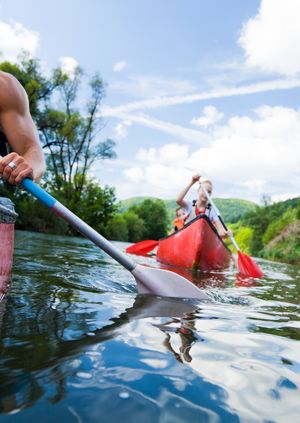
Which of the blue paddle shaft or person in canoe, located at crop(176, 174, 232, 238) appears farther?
person in canoe, located at crop(176, 174, 232, 238)

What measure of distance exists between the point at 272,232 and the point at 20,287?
3048 centimetres

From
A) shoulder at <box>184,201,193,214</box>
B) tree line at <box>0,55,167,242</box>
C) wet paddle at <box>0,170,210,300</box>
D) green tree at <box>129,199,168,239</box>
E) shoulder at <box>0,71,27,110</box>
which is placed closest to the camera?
shoulder at <box>0,71,27,110</box>

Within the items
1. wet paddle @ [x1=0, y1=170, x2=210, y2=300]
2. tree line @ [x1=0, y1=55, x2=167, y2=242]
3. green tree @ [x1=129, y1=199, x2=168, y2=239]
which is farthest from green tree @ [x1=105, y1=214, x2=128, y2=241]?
wet paddle @ [x1=0, y1=170, x2=210, y2=300]

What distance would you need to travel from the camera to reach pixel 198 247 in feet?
18.4

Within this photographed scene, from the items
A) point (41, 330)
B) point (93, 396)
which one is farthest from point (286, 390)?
point (41, 330)

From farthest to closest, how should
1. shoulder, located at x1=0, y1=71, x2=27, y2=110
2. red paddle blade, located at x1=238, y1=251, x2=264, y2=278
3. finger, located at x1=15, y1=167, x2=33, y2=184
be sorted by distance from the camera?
red paddle blade, located at x1=238, y1=251, x2=264, y2=278
shoulder, located at x1=0, y1=71, x2=27, y2=110
finger, located at x1=15, y1=167, x2=33, y2=184

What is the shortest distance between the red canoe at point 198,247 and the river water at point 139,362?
11.4 ft

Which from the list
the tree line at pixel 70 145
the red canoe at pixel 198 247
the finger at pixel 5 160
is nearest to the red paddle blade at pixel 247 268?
the red canoe at pixel 198 247

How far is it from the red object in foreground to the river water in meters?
0.09

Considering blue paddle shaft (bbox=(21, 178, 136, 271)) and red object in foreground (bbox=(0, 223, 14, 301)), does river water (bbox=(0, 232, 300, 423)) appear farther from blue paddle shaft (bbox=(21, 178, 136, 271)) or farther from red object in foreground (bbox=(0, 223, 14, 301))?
blue paddle shaft (bbox=(21, 178, 136, 271))

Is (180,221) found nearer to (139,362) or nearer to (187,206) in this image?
(187,206)

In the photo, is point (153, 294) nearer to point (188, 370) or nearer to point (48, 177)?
point (188, 370)

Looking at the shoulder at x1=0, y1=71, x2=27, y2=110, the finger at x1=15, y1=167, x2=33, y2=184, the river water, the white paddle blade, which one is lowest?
the river water

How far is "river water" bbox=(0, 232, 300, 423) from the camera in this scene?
2.87 ft
